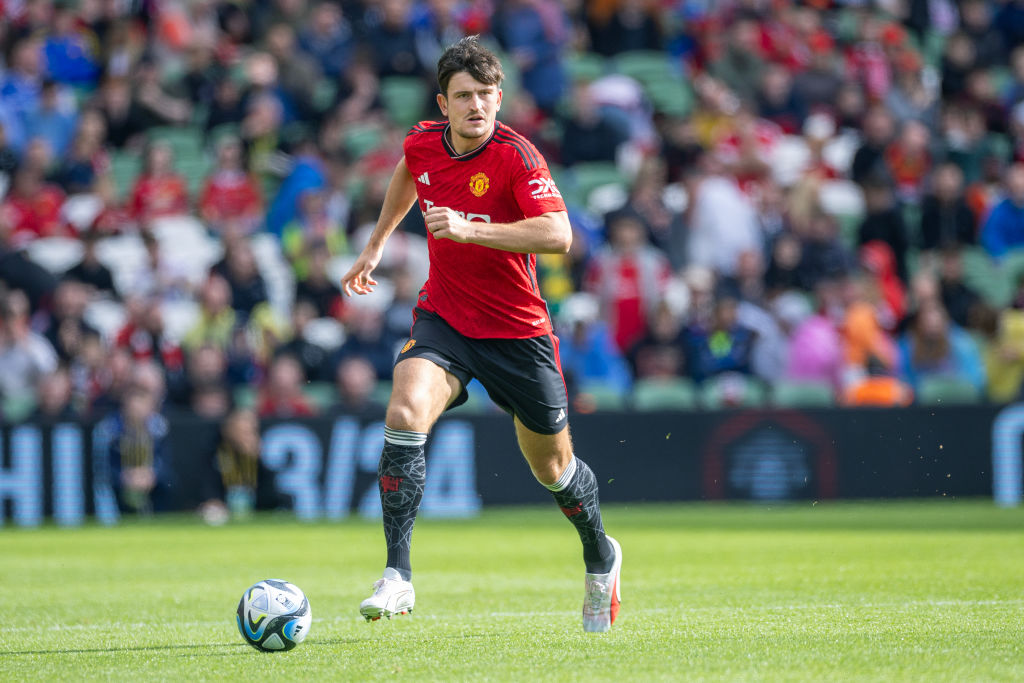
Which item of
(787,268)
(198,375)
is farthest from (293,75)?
(787,268)

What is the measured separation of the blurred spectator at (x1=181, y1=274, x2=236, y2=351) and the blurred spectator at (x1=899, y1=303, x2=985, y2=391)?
696cm

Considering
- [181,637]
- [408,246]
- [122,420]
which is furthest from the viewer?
[408,246]

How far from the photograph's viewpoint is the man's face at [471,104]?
20.1 ft

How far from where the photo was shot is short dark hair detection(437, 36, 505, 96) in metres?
6.09

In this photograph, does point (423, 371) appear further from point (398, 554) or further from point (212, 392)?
point (212, 392)

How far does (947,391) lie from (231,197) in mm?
8247

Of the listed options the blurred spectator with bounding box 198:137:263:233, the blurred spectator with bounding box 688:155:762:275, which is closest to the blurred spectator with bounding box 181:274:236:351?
the blurred spectator with bounding box 198:137:263:233

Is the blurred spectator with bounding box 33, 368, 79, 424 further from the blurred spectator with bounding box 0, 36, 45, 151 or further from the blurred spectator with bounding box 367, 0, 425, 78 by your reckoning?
the blurred spectator with bounding box 367, 0, 425, 78

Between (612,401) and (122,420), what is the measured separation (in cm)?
474

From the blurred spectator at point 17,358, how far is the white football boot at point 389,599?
390 inches

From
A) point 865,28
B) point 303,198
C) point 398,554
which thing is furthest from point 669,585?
point 865,28

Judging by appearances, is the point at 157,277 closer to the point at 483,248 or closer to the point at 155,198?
the point at 155,198

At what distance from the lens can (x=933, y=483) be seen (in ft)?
47.8

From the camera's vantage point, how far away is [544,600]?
778 centimetres
